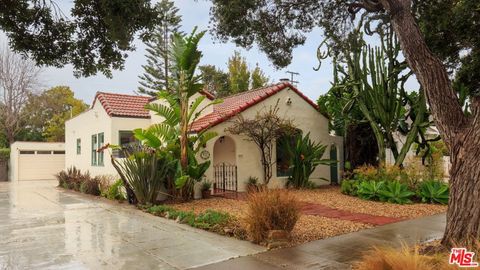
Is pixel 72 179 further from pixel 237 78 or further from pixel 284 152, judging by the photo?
pixel 237 78

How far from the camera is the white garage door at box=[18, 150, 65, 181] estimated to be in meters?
28.9

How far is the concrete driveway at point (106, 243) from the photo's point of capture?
601 cm

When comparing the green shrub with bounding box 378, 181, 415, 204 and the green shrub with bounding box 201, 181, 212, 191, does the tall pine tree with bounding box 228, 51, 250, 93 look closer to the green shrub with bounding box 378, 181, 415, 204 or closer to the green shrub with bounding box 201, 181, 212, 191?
the green shrub with bounding box 201, 181, 212, 191

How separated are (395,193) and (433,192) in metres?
1.10

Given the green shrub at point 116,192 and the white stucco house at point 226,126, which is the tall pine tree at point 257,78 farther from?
the green shrub at point 116,192

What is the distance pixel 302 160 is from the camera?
1526 centimetres

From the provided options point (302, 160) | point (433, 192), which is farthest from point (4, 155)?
point (433, 192)

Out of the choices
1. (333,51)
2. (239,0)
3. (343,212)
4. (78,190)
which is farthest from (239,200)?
(78,190)

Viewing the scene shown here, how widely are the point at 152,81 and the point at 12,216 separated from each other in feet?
77.8

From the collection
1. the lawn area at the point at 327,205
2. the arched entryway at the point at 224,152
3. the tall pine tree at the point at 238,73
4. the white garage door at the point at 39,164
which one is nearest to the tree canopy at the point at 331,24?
the lawn area at the point at 327,205

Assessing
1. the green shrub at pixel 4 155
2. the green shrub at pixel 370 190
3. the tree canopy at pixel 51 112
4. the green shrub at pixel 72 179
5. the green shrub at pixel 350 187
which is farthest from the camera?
the tree canopy at pixel 51 112

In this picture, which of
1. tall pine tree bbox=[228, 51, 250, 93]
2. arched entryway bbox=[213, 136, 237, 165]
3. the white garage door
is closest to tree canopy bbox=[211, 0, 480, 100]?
arched entryway bbox=[213, 136, 237, 165]

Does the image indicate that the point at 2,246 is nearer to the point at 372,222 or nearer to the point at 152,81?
the point at 372,222

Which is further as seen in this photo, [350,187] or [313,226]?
[350,187]
